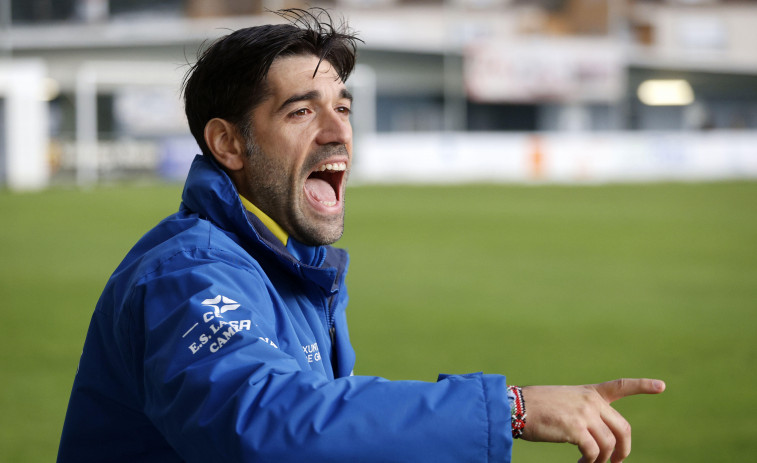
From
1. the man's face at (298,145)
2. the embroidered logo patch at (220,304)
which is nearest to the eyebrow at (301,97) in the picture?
the man's face at (298,145)

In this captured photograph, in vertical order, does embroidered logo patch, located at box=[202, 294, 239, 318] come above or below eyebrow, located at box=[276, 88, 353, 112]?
below

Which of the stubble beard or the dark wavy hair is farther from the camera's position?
the stubble beard

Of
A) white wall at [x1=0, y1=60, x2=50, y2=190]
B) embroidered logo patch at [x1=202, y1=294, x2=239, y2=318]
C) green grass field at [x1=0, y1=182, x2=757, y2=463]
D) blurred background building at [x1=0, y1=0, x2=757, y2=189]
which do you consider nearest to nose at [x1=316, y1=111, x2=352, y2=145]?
embroidered logo patch at [x1=202, y1=294, x2=239, y2=318]

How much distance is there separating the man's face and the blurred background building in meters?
21.3

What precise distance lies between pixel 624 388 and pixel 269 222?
1027mm

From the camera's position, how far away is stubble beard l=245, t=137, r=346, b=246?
2.42 meters

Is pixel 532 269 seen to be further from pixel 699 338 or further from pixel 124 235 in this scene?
pixel 124 235

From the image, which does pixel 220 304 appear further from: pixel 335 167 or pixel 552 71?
pixel 552 71

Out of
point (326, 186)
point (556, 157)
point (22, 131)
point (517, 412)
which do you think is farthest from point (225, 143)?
point (556, 157)

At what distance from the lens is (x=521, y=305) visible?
9.41 m

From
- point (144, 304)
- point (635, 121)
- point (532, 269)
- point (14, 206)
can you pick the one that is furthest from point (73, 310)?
point (635, 121)

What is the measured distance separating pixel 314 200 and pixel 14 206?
2115 centimetres

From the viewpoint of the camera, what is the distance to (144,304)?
1.85 metres

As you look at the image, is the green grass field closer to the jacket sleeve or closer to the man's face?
the man's face
